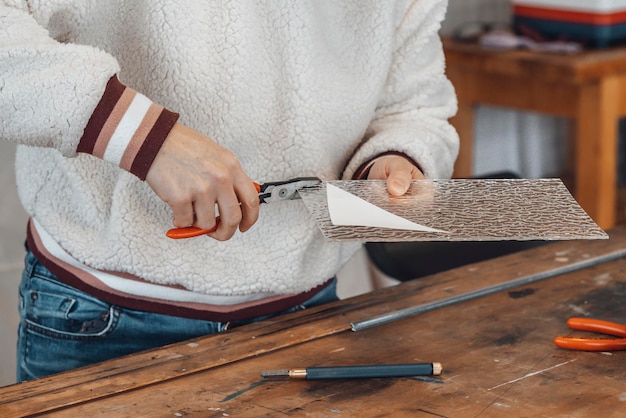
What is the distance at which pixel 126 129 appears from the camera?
80 centimetres

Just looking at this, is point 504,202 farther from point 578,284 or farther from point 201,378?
point 201,378

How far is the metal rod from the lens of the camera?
93cm

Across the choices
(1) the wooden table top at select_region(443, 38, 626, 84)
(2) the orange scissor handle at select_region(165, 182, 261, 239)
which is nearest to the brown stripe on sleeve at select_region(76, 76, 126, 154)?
(2) the orange scissor handle at select_region(165, 182, 261, 239)

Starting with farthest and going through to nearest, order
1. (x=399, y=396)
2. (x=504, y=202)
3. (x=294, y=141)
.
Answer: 1. (x=294, y=141)
2. (x=504, y=202)
3. (x=399, y=396)

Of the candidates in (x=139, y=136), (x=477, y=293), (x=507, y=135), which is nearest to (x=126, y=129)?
(x=139, y=136)

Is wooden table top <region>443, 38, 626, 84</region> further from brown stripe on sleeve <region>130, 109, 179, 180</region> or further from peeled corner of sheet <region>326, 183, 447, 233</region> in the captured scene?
brown stripe on sleeve <region>130, 109, 179, 180</region>

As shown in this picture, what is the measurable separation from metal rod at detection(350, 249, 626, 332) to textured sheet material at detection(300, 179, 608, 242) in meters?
0.12

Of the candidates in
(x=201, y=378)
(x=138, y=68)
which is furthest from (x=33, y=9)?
(x=201, y=378)

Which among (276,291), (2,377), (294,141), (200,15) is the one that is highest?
(200,15)

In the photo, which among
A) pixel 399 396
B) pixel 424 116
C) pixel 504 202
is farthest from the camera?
pixel 424 116

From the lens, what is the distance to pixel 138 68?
95 cm

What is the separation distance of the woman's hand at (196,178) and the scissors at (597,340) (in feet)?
1.08

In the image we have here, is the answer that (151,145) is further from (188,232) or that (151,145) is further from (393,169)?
(393,169)

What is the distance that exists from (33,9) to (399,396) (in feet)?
1.59
